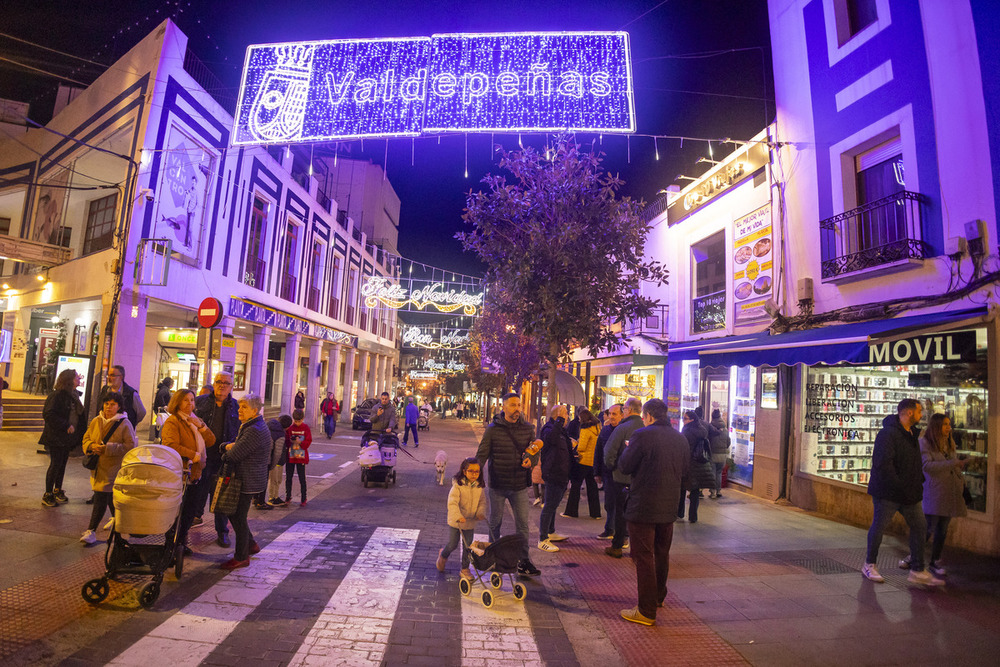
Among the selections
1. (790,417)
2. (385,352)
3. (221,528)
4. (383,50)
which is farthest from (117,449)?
(385,352)

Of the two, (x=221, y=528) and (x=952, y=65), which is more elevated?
(x=952, y=65)

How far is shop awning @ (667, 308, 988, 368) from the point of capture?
6.53 m

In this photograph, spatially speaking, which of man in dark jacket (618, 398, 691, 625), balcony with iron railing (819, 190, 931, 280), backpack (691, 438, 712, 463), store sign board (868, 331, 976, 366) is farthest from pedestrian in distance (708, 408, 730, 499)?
man in dark jacket (618, 398, 691, 625)

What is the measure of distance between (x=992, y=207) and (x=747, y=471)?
6745 millimetres

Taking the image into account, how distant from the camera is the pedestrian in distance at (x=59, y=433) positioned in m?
6.92

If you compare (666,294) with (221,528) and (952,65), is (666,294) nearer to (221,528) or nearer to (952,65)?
(952,65)

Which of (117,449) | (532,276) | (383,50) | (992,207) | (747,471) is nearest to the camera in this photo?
(117,449)

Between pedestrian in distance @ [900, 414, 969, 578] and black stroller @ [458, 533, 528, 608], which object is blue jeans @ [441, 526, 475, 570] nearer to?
black stroller @ [458, 533, 528, 608]

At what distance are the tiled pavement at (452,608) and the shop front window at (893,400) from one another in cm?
168

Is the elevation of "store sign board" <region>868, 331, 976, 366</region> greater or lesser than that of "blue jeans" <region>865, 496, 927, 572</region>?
greater

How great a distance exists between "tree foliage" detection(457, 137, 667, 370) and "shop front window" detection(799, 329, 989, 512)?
3.77 meters

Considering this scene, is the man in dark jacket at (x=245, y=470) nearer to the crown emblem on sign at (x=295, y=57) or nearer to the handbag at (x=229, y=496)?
the handbag at (x=229, y=496)

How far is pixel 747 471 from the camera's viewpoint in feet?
37.4

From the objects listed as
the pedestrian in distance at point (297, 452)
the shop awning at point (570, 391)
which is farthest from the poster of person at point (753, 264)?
the pedestrian in distance at point (297, 452)
